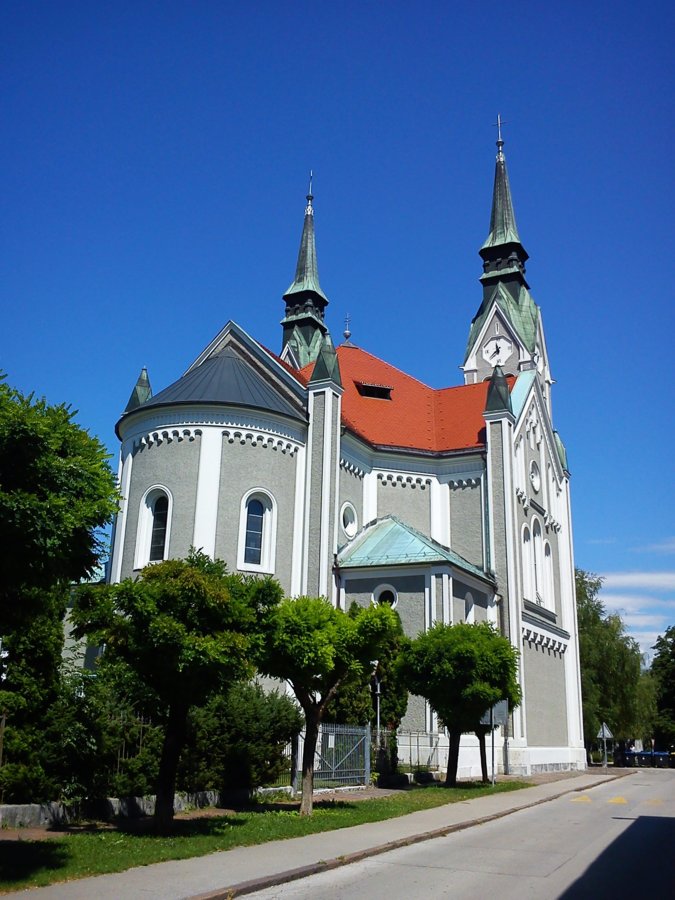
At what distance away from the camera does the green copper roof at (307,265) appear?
5600 cm

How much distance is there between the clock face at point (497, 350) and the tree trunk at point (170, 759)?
38462 mm

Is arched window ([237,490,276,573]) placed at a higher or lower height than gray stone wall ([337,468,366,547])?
lower

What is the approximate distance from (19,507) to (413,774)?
20427 millimetres

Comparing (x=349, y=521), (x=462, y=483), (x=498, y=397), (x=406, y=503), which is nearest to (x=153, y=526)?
(x=349, y=521)

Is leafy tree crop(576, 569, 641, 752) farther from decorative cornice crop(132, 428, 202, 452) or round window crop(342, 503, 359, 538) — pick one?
decorative cornice crop(132, 428, 202, 452)

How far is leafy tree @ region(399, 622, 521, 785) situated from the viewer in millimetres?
24281

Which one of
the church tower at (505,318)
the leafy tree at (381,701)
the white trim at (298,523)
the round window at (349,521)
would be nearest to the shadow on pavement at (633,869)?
the leafy tree at (381,701)

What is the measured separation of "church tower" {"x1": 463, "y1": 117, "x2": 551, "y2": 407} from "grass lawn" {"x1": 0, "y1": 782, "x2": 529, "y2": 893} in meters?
34.1

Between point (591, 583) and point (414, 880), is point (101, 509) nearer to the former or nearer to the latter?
point (414, 880)

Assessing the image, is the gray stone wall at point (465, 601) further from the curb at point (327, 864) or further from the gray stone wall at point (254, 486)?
the curb at point (327, 864)

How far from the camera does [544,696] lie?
124 ft

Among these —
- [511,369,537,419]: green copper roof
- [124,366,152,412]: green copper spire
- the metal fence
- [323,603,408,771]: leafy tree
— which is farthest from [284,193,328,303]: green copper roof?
the metal fence

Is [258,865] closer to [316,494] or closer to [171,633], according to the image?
[171,633]

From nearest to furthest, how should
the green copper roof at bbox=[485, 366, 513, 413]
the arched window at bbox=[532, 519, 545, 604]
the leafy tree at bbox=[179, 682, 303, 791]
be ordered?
the leafy tree at bbox=[179, 682, 303, 791], the green copper roof at bbox=[485, 366, 513, 413], the arched window at bbox=[532, 519, 545, 604]
